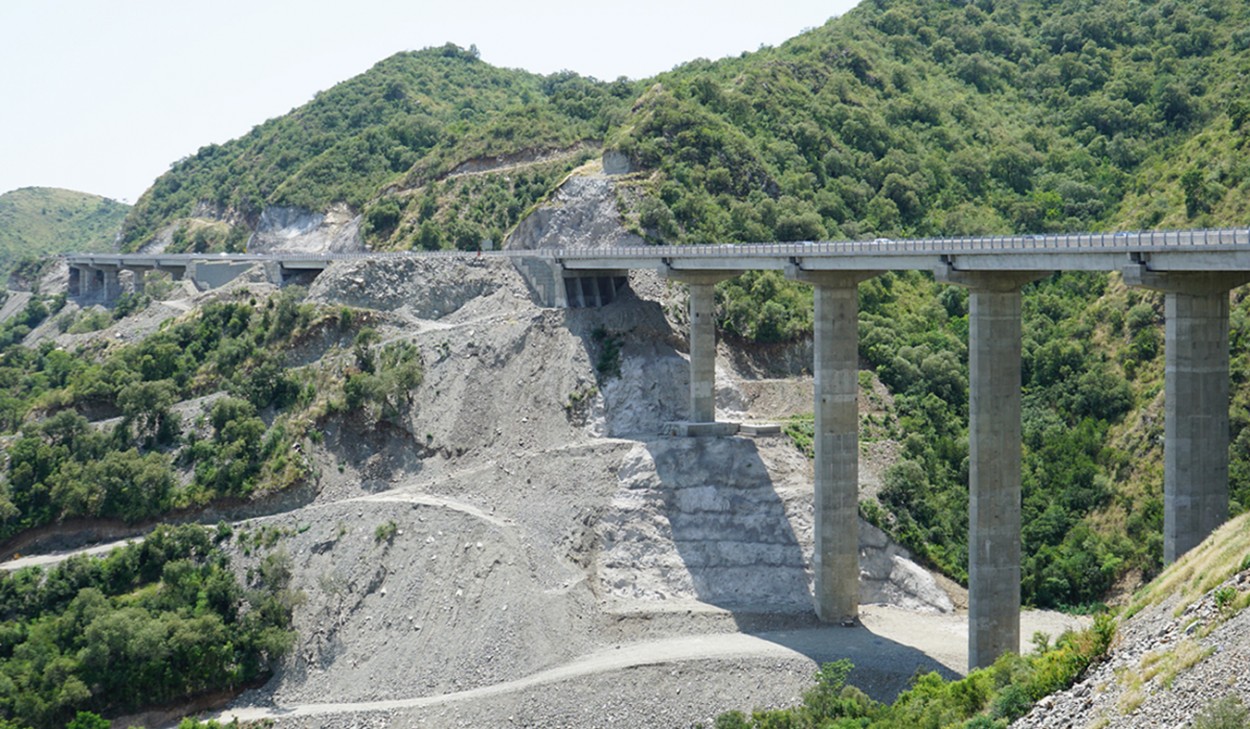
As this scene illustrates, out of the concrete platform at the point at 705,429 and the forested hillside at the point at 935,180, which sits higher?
the forested hillside at the point at 935,180

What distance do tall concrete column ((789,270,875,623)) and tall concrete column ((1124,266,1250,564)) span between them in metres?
20.6

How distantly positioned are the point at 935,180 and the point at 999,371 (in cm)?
5936

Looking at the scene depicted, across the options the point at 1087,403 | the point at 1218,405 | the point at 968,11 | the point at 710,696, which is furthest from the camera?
the point at 968,11

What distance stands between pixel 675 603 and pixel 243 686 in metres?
21.9

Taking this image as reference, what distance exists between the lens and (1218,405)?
47031 mm

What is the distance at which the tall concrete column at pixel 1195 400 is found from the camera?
1844 inches

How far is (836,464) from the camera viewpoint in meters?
66.6

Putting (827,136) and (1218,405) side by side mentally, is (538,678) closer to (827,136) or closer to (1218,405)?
(1218,405)

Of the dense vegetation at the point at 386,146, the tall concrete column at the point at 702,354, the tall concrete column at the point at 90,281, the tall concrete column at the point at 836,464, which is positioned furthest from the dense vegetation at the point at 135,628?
the tall concrete column at the point at 90,281

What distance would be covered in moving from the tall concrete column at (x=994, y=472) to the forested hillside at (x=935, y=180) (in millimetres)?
15306

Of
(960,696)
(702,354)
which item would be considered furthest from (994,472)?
(702,354)

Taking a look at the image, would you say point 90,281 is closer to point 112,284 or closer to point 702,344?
point 112,284

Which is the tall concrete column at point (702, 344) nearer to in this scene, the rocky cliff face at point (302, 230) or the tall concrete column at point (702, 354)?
the tall concrete column at point (702, 354)

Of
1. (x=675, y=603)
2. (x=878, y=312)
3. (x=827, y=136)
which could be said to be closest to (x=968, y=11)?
(x=827, y=136)
